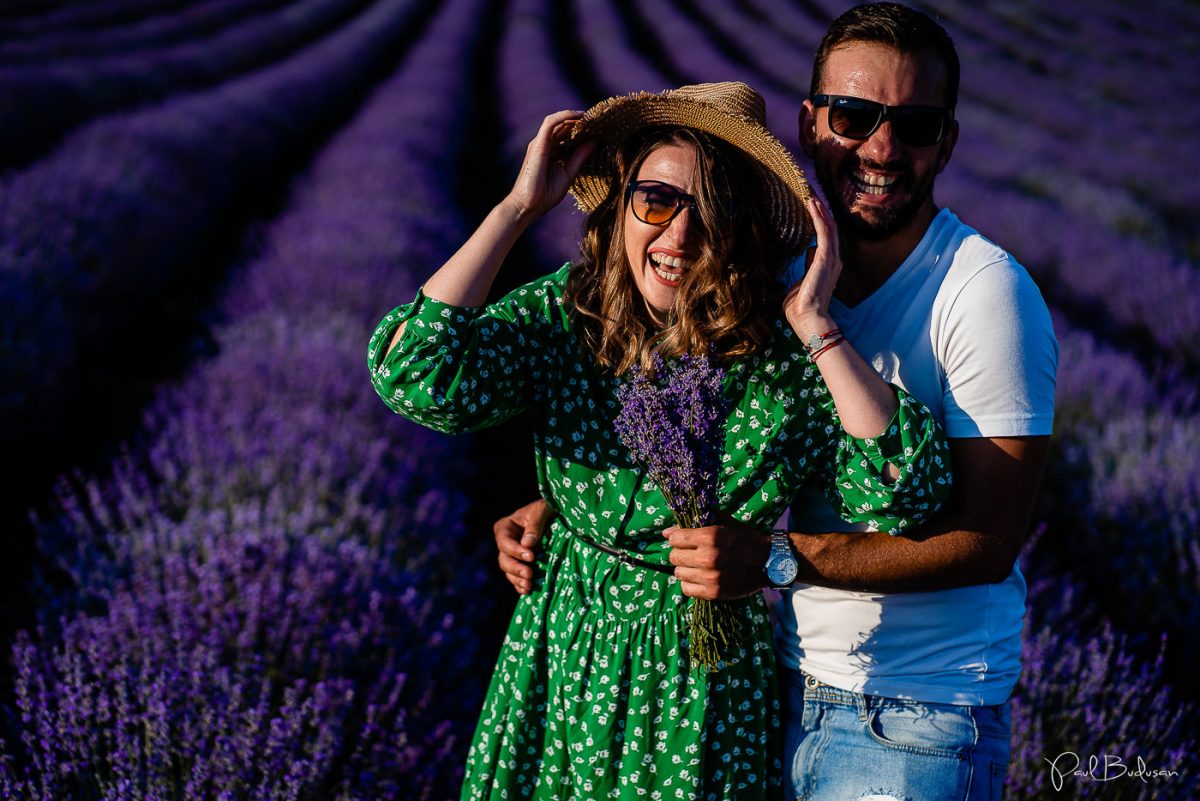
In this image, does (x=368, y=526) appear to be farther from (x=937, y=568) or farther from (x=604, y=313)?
(x=937, y=568)

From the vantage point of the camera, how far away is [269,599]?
102 inches

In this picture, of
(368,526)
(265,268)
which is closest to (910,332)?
(368,526)

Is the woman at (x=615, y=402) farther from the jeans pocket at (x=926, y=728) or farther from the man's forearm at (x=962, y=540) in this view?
the jeans pocket at (x=926, y=728)

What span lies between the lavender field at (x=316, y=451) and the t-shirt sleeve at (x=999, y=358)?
1.22 metres

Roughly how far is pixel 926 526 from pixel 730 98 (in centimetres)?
71

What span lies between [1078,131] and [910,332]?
39.0 ft

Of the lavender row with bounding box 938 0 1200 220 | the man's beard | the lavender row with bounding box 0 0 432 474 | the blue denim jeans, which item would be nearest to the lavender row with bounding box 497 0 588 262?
the man's beard

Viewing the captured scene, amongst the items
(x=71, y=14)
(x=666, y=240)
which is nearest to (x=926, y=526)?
(x=666, y=240)

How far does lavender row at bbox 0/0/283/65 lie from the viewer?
1146 centimetres

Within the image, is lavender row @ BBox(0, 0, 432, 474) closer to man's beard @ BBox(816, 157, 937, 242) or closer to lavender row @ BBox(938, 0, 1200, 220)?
man's beard @ BBox(816, 157, 937, 242)

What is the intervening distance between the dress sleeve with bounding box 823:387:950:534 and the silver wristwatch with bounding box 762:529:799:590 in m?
0.11

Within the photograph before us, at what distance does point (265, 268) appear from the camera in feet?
18.5

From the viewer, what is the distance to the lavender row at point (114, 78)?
8438mm
